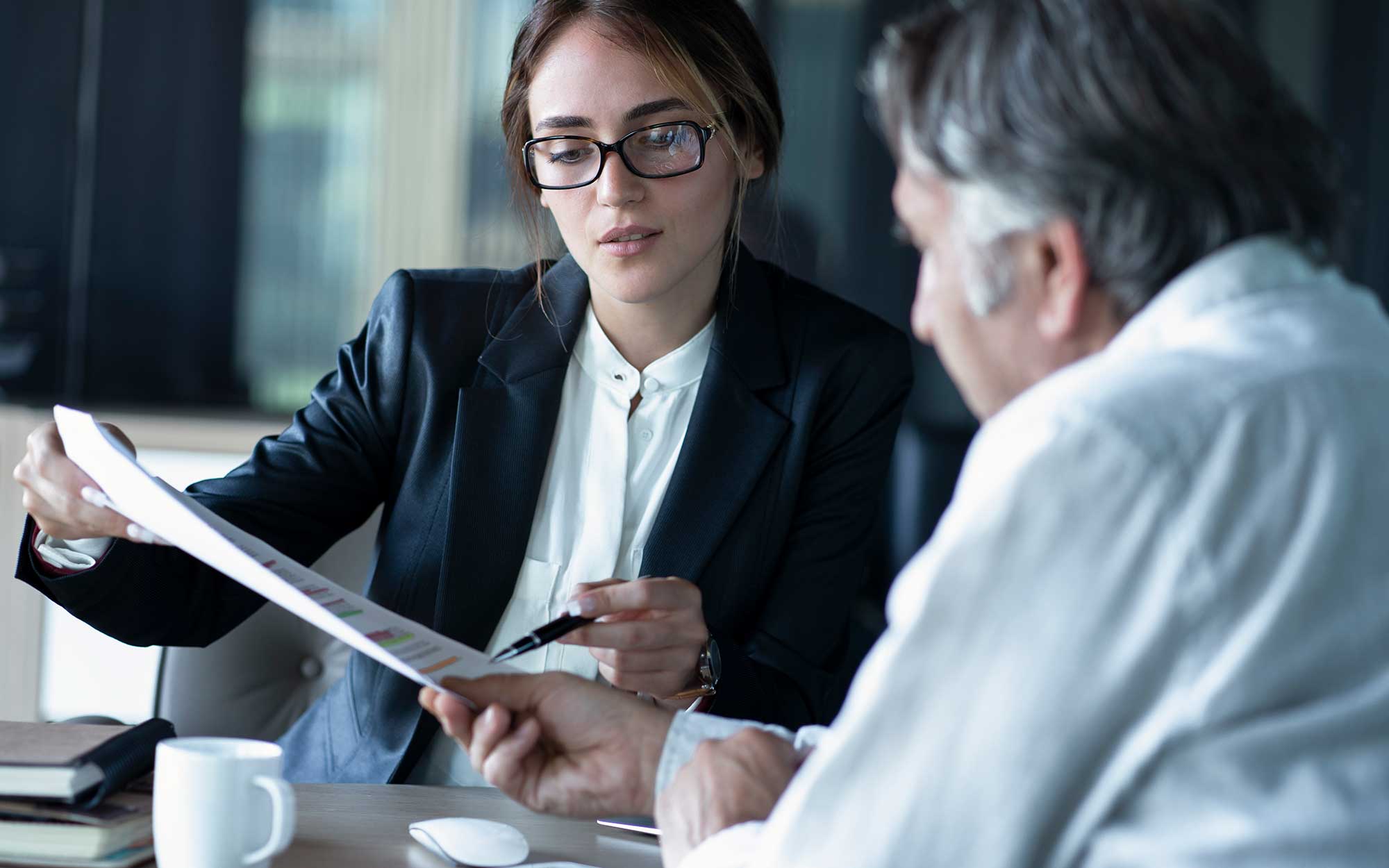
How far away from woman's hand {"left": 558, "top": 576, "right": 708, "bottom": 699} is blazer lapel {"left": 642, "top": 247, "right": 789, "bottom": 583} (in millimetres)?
239

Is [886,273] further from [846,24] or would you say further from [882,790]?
[882,790]

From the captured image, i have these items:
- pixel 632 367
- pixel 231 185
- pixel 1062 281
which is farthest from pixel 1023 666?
pixel 231 185

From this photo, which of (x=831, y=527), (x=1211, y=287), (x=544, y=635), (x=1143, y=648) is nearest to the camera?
(x=1143, y=648)

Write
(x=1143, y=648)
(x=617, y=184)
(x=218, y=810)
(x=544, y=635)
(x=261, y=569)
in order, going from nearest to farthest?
(x=1143, y=648), (x=218, y=810), (x=261, y=569), (x=544, y=635), (x=617, y=184)

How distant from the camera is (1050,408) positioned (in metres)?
0.62

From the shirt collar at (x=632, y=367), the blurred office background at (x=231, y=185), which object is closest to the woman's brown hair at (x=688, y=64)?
the shirt collar at (x=632, y=367)

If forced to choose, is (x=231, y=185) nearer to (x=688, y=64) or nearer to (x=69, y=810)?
(x=688, y=64)

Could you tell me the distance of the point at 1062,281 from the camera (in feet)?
2.42

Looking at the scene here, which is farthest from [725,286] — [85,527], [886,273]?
[886,273]

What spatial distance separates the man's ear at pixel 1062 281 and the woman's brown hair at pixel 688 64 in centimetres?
82

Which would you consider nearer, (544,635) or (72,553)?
(544,635)

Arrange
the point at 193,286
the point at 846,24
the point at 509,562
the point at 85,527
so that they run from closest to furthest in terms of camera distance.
Answer: 1. the point at 85,527
2. the point at 509,562
3. the point at 193,286
4. the point at 846,24

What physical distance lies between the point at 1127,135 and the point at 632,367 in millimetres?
945

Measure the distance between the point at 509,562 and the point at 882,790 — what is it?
0.89m
